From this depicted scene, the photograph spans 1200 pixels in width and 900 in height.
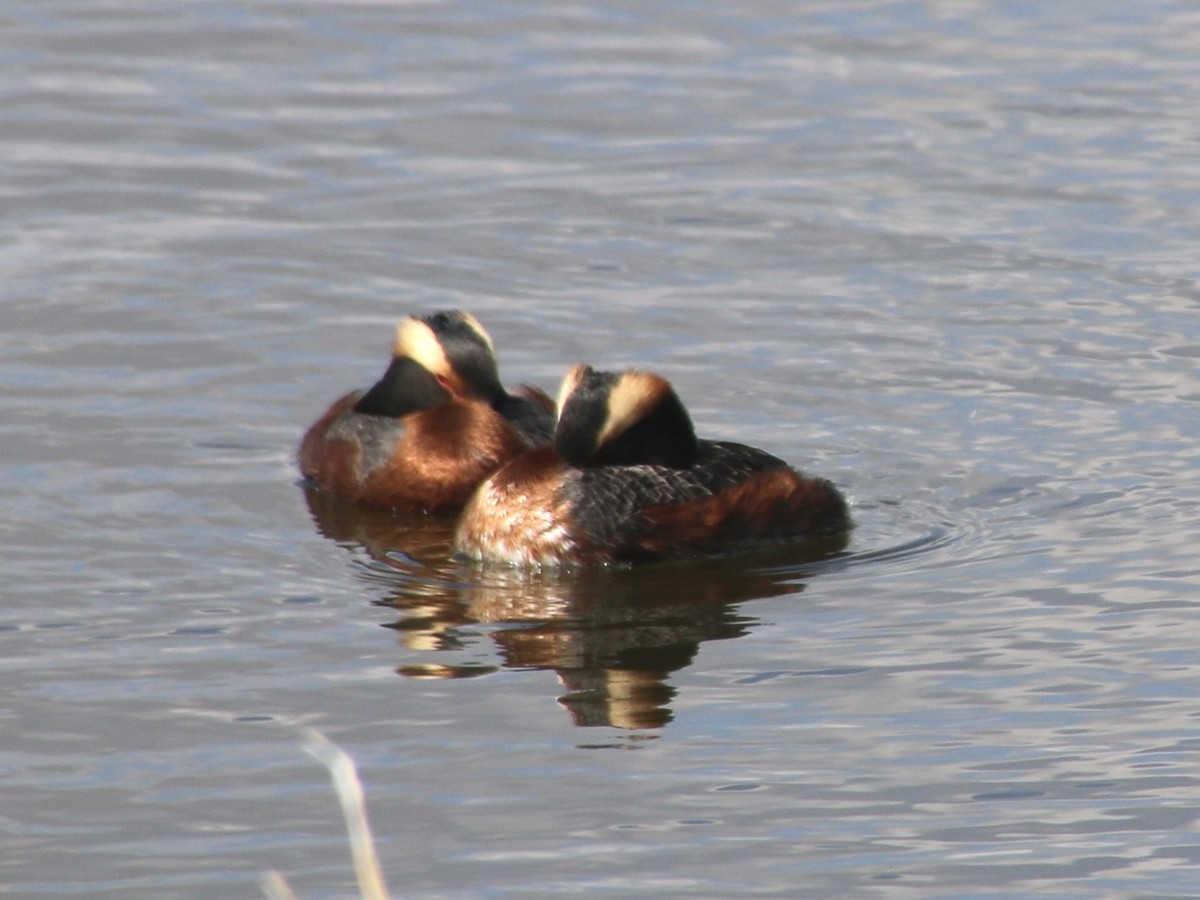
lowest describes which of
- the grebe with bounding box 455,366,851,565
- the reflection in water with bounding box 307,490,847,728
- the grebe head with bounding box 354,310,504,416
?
the reflection in water with bounding box 307,490,847,728

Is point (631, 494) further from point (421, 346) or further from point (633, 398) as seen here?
point (421, 346)

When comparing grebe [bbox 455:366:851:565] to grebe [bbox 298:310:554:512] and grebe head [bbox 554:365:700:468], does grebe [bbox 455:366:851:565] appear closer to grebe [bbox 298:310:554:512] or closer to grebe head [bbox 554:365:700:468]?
grebe head [bbox 554:365:700:468]

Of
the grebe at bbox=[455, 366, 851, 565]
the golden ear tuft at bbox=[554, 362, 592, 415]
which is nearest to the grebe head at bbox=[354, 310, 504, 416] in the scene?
the grebe at bbox=[455, 366, 851, 565]

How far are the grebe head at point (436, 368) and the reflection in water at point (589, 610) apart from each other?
84cm

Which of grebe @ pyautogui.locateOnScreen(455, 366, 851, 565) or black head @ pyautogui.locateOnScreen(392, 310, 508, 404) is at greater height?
black head @ pyautogui.locateOnScreen(392, 310, 508, 404)

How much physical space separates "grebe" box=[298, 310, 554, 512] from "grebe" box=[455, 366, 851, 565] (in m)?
0.82

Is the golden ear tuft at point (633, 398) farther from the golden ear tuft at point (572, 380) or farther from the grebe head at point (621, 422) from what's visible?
Answer: the golden ear tuft at point (572, 380)

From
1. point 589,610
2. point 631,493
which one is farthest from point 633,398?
point 589,610

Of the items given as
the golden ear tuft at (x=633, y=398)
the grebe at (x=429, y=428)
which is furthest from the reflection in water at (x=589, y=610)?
the golden ear tuft at (x=633, y=398)

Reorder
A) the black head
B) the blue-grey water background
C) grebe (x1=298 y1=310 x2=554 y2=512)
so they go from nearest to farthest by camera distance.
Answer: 1. the blue-grey water background
2. grebe (x1=298 y1=310 x2=554 y2=512)
3. the black head

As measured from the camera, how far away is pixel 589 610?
34.9 feet

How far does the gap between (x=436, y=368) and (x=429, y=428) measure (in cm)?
36

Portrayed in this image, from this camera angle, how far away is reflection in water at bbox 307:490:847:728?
962 cm

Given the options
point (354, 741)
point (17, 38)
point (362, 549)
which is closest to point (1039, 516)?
point (362, 549)
